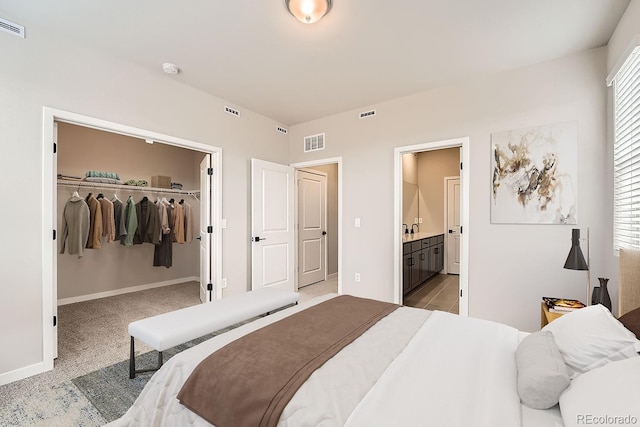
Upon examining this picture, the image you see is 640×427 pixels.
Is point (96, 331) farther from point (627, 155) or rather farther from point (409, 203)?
point (409, 203)

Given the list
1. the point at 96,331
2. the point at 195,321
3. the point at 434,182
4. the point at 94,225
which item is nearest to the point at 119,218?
the point at 94,225

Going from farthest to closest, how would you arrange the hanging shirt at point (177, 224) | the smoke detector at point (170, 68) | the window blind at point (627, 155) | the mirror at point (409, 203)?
the mirror at point (409, 203) → the hanging shirt at point (177, 224) → the smoke detector at point (170, 68) → the window blind at point (627, 155)

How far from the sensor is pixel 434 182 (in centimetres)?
627

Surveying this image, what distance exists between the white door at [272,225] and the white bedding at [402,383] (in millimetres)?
2314

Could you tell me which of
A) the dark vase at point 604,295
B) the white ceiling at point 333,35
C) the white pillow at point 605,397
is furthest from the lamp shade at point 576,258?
the white ceiling at point 333,35

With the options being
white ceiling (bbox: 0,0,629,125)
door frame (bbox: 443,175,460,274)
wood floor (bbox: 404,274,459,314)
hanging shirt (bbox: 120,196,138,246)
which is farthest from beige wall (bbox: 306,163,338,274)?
hanging shirt (bbox: 120,196,138,246)

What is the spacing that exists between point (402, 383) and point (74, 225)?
176 inches

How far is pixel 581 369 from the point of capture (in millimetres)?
1110

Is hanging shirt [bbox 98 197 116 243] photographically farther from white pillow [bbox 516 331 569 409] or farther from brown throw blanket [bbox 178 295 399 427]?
white pillow [bbox 516 331 569 409]

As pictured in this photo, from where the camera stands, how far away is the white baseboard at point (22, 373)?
2.11 metres

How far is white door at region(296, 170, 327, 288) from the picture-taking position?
497cm

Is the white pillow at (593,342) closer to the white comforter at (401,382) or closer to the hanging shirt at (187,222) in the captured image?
the white comforter at (401,382)

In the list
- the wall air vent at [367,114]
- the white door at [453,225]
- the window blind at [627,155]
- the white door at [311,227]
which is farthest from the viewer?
the white door at [453,225]

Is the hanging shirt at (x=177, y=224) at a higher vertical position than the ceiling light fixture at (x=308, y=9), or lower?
lower
